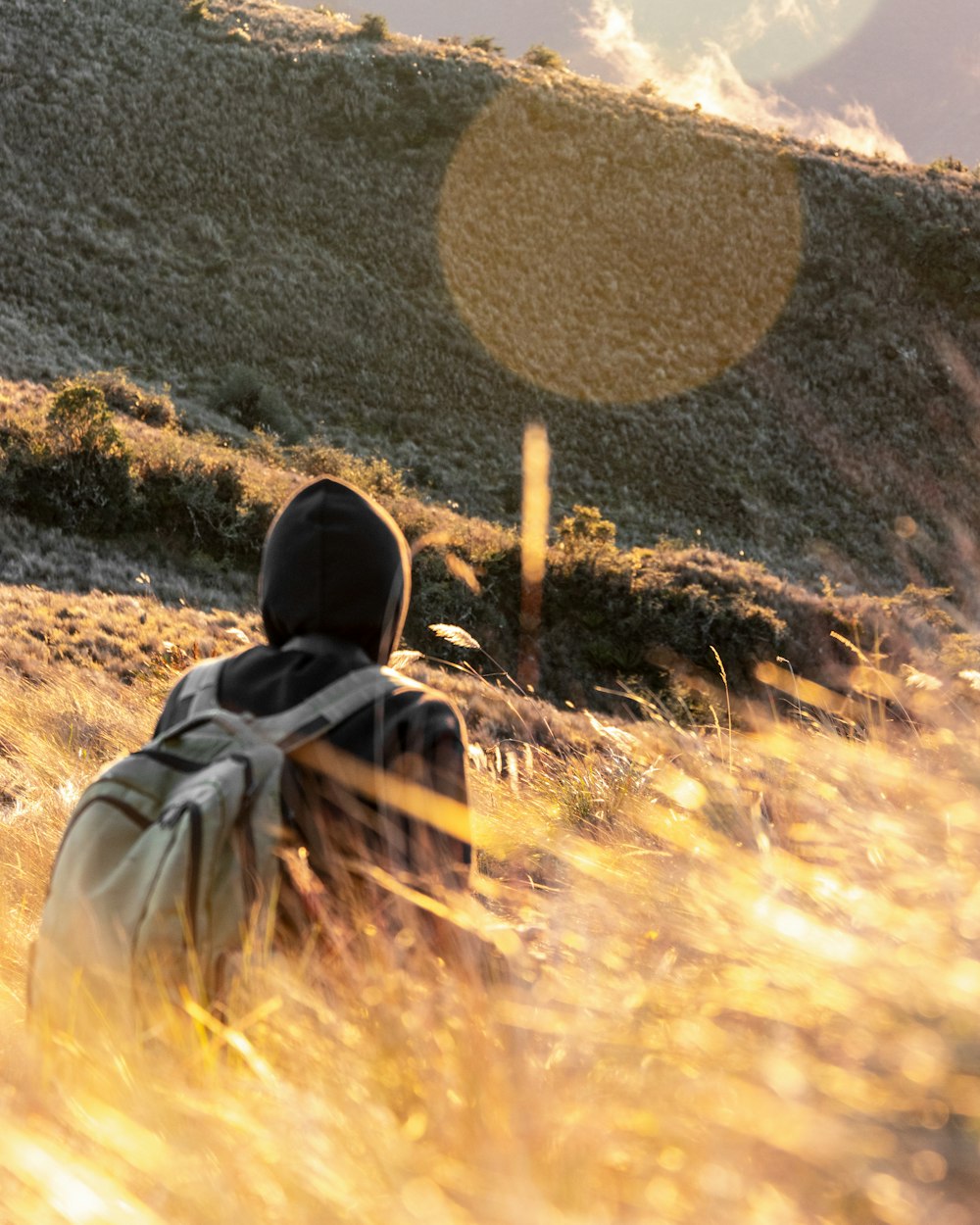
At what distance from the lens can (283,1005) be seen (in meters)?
1.54

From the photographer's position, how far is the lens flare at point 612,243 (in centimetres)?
4253

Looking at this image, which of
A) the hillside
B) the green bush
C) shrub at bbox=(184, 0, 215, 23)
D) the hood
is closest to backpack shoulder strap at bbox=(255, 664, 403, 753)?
the hood

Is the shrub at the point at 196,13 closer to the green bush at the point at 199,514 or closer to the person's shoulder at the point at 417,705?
the green bush at the point at 199,514

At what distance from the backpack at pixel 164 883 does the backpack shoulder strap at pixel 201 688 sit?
243mm

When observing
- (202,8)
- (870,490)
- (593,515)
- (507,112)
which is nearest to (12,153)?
(202,8)

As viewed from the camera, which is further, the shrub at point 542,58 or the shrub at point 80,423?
the shrub at point 542,58

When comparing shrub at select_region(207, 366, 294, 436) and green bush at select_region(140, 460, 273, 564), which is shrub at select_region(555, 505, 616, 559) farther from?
shrub at select_region(207, 366, 294, 436)

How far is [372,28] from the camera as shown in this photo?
5500cm

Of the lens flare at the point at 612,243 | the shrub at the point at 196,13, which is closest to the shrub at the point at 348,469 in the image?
the lens flare at the point at 612,243

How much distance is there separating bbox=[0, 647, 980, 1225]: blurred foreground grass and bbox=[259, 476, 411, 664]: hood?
0.73 metres

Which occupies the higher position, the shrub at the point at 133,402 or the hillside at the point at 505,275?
the hillside at the point at 505,275

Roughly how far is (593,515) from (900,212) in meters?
40.4

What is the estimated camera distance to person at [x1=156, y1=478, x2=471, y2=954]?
1.81 m

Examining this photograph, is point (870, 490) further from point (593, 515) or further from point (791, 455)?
Result: point (593, 515)
